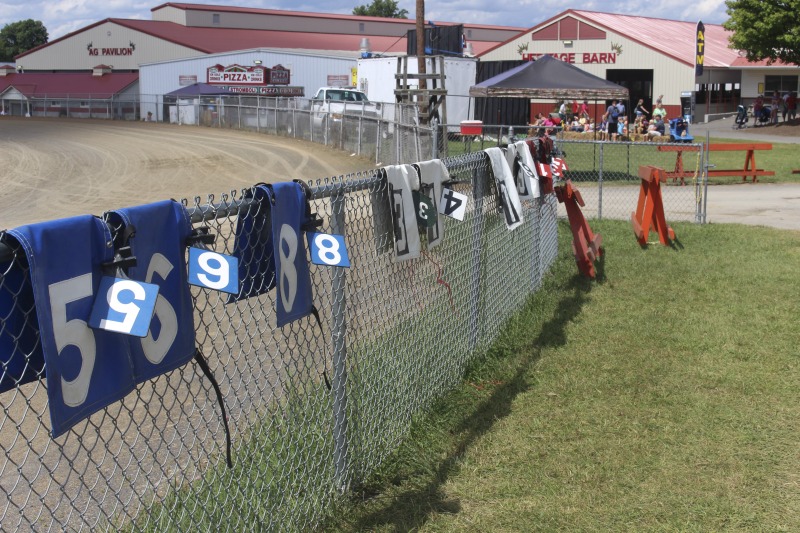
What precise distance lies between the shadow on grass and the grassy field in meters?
0.01

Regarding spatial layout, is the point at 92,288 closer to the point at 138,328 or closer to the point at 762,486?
the point at 138,328

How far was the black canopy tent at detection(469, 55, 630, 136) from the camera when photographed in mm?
22484

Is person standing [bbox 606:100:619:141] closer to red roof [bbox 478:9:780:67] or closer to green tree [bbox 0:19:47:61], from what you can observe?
red roof [bbox 478:9:780:67]

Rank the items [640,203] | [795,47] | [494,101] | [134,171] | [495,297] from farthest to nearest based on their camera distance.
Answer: [795,47]
[494,101]
[134,171]
[640,203]
[495,297]

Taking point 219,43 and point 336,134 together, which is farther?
point 219,43

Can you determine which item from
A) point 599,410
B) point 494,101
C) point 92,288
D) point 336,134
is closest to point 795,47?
point 494,101

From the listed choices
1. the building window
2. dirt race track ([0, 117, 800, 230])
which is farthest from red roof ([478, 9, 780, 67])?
dirt race track ([0, 117, 800, 230])

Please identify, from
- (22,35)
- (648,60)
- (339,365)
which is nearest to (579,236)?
(339,365)

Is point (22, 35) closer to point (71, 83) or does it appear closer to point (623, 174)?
point (71, 83)

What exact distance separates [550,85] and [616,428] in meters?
18.2

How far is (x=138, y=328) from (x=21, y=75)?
2776 inches

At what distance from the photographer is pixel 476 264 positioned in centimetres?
692

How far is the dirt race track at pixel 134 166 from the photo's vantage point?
21031 mm

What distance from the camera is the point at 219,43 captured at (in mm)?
61438
